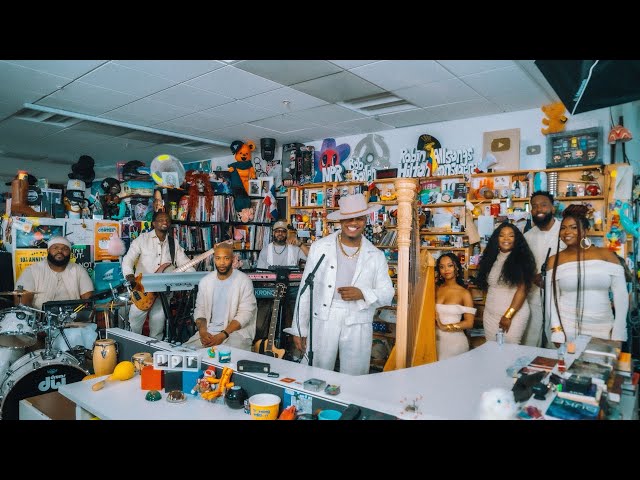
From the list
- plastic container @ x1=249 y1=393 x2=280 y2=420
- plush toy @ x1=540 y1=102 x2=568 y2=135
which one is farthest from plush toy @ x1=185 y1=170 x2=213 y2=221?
plastic container @ x1=249 y1=393 x2=280 y2=420

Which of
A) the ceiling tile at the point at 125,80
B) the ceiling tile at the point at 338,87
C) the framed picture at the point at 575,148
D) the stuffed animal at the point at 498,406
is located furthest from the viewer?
the framed picture at the point at 575,148

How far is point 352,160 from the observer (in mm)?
6570

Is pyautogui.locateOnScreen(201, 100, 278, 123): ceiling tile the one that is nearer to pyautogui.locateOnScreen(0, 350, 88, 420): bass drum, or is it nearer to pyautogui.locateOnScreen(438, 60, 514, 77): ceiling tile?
pyautogui.locateOnScreen(438, 60, 514, 77): ceiling tile

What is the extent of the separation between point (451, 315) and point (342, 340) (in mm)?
1062

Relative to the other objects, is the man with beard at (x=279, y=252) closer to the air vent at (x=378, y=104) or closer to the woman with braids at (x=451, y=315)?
the air vent at (x=378, y=104)

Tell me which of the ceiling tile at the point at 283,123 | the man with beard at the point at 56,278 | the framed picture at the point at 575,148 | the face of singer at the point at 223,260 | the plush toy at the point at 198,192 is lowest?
the man with beard at the point at 56,278

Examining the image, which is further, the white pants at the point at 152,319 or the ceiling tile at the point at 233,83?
the white pants at the point at 152,319

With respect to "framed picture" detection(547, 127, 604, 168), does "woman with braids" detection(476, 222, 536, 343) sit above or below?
below

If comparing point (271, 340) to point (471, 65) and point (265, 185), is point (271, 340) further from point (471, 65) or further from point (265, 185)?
point (265, 185)

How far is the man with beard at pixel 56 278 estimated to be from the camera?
171 inches

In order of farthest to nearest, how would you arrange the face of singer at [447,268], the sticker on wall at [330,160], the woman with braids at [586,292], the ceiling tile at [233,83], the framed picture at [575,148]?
1. the sticker on wall at [330,160]
2. the framed picture at [575,148]
3. the ceiling tile at [233,83]
4. the face of singer at [447,268]
5. the woman with braids at [586,292]

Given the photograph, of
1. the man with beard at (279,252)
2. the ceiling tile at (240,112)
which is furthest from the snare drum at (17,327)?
the ceiling tile at (240,112)

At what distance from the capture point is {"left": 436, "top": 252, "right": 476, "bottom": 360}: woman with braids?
3467mm
